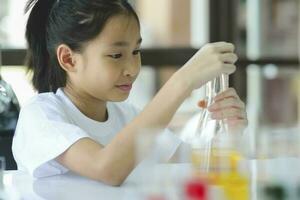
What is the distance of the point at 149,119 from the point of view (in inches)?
41.6

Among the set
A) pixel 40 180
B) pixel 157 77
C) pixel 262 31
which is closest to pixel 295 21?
pixel 262 31

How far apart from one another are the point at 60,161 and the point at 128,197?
0.25 meters

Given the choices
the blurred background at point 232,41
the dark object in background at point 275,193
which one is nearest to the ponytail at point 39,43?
the dark object in background at point 275,193

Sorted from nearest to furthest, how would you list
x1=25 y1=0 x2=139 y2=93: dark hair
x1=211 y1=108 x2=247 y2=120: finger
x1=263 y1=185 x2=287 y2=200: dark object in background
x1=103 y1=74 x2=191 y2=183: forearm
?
1. x1=263 y1=185 x2=287 y2=200: dark object in background
2. x1=103 y1=74 x2=191 y2=183: forearm
3. x1=211 y1=108 x2=247 y2=120: finger
4. x1=25 y1=0 x2=139 y2=93: dark hair

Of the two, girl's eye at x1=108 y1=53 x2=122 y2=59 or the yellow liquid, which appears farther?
girl's eye at x1=108 y1=53 x2=122 y2=59

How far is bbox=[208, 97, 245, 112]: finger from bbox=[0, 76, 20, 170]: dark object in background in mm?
458

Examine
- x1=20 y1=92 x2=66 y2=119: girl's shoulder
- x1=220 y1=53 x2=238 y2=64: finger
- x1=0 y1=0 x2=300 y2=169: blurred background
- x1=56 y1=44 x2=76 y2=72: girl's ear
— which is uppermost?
x1=220 y1=53 x2=238 y2=64: finger

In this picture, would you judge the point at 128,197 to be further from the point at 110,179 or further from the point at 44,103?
the point at 44,103

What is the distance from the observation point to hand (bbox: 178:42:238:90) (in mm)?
1062

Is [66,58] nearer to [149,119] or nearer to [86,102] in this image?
[86,102]

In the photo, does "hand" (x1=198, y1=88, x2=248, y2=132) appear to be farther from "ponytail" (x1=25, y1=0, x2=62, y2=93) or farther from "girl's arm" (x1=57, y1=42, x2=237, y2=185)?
"ponytail" (x1=25, y1=0, x2=62, y2=93)

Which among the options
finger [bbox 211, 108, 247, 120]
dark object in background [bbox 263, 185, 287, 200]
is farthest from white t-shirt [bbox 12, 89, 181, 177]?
dark object in background [bbox 263, 185, 287, 200]

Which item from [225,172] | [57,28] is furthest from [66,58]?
[225,172]

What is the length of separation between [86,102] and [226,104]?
314 millimetres
